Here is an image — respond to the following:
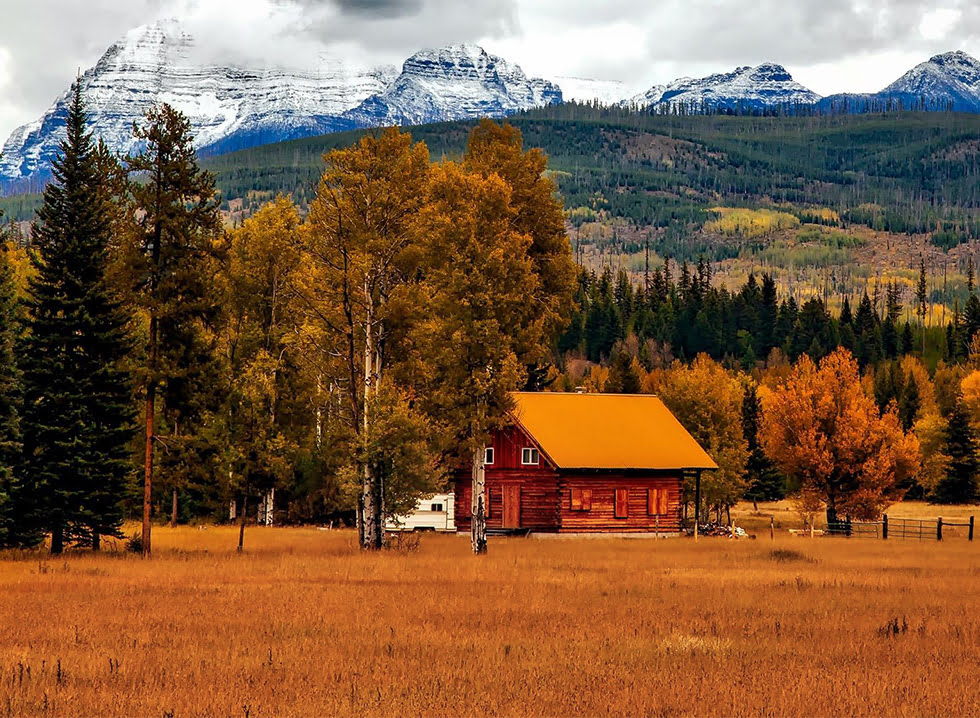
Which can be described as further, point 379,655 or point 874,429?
point 874,429

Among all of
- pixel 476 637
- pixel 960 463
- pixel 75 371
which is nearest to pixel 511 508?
pixel 75 371

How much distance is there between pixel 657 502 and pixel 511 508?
736 centimetres

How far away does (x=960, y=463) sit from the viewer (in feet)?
359

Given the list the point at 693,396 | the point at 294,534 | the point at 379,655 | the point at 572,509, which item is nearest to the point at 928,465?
the point at 693,396

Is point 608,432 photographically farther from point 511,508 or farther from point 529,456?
point 511,508

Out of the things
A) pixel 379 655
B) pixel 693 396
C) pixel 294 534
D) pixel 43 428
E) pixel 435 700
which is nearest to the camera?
pixel 435 700

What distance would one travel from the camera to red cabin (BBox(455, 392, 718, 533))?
61781mm

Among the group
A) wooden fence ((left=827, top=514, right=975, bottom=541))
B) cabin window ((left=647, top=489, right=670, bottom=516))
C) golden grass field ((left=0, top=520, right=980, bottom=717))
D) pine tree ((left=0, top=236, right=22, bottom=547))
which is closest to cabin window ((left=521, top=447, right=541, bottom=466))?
cabin window ((left=647, top=489, right=670, bottom=516))

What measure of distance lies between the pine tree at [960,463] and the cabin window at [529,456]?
2265 inches

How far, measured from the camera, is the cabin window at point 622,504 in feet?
206

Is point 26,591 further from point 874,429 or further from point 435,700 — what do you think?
point 874,429

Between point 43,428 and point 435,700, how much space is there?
985 inches

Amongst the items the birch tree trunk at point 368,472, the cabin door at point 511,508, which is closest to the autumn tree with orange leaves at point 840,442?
the cabin door at point 511,508

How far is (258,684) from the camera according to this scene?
62.8ft
